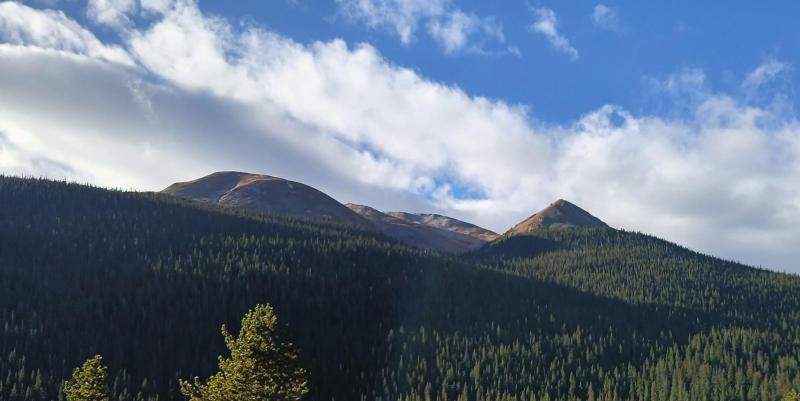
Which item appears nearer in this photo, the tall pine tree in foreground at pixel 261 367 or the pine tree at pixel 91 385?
the pine tree at pixel 91 385

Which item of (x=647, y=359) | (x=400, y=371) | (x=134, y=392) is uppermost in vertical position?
(x=647, y=359)

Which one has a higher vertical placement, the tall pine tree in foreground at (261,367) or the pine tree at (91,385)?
the tall pine tree in foreground at (261,367)

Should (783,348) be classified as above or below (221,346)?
above

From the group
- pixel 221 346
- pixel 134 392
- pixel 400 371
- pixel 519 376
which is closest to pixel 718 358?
pixel 519 376

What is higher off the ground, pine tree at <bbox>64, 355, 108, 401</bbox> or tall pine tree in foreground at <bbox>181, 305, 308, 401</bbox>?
tall pine tree in foreground at <bbox>181, 305, 308, 401</bbox>

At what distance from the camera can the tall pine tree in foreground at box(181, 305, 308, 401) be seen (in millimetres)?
50188

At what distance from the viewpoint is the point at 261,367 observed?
50.4 meters

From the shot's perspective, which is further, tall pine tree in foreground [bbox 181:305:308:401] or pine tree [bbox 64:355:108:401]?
tall pine tree in foreground [bbox 181:305:308:401]

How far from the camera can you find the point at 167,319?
192m

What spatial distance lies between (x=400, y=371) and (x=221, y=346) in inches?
2192

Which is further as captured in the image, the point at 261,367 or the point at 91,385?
the point at 261,367

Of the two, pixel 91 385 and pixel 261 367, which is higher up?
pixel 261 367

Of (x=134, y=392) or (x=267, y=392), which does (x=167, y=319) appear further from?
(x=267, y=392)

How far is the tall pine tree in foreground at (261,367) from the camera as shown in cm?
5019
